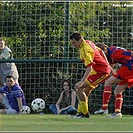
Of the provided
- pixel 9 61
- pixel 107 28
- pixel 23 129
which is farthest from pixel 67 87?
pixel 23 129

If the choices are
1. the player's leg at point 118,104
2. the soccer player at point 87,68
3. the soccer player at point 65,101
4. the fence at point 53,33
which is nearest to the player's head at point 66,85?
the soccer player at point 65,101

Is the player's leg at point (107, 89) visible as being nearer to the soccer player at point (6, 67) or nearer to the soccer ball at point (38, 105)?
the soccer ball at point (38, 105)

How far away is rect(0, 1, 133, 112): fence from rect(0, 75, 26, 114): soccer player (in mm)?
1605

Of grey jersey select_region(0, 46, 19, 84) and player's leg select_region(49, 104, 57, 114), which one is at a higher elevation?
grey jersey select_region(0, 46, 19, 84)

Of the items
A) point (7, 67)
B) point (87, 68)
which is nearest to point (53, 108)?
point (7, 67)

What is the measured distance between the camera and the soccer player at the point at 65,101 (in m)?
14.9

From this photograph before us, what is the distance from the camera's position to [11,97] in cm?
1521

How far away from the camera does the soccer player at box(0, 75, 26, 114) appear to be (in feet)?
49.4

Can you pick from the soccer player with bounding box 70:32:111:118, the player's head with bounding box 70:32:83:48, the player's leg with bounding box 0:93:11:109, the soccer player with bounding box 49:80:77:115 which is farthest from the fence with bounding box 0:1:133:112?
the player's head with bounding box 70:32:83:48

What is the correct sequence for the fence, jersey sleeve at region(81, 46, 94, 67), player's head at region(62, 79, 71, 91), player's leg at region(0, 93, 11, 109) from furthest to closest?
the fence < player's leg at region(0, 93, 11, 109) < player's head at region(62, 79, 71, 91) < jersey sleeve at region(81, 46, 94, 67)

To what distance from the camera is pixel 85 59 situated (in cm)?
1193

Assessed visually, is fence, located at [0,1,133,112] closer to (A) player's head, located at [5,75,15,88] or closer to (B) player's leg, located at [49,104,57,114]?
(B) player's leg, located at [49,104,57,114]

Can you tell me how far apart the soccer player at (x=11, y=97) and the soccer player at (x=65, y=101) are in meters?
0.76

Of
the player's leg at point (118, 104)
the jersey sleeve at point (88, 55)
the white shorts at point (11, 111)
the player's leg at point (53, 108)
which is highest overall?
the jersey sleeve at point (88, 55)
